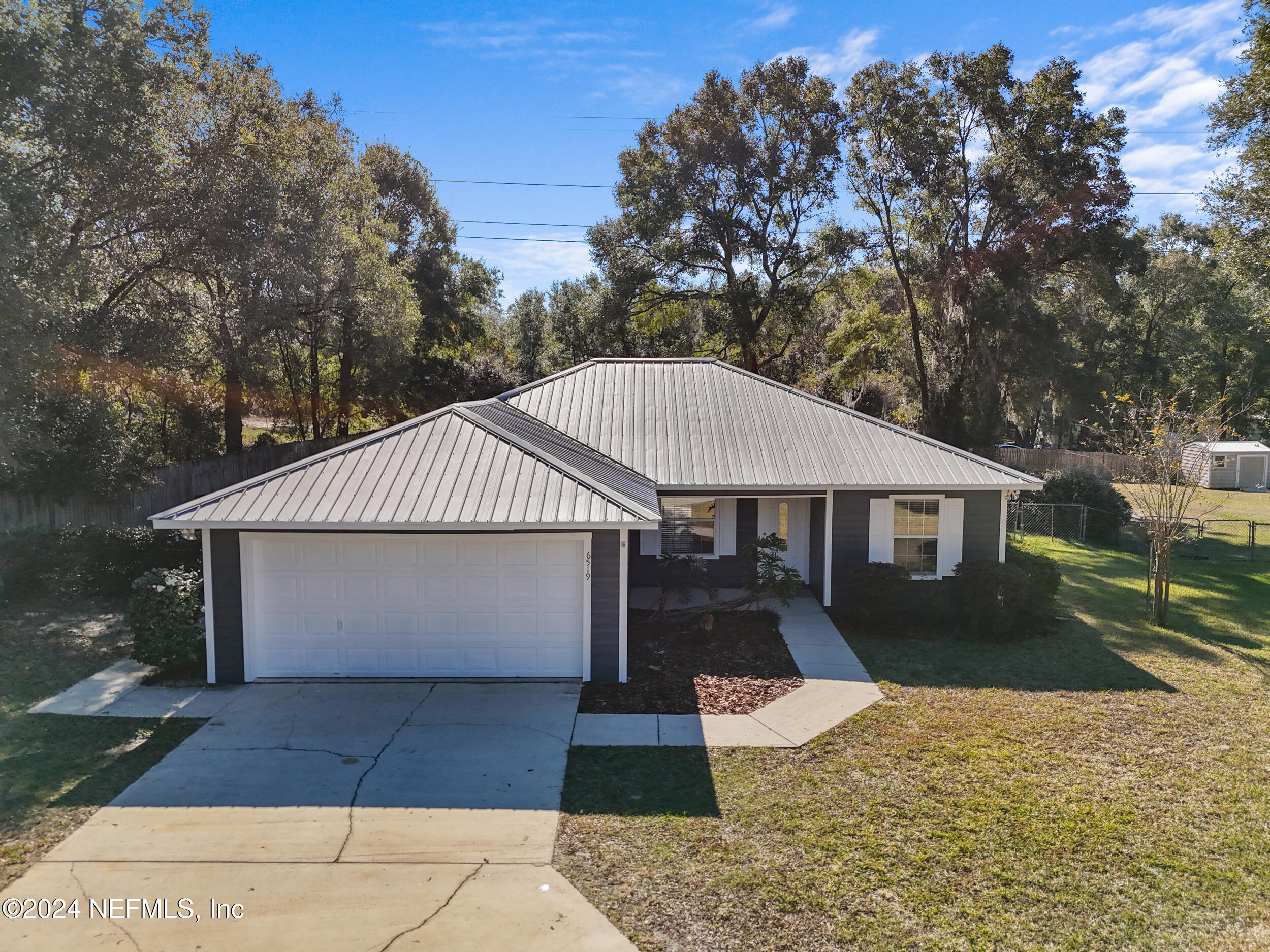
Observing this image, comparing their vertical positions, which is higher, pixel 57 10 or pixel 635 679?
pixel 57 10

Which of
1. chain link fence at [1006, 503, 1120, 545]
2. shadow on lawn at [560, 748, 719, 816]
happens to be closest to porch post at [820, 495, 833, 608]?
shadow on lawn at [560, 748, 719, 816]

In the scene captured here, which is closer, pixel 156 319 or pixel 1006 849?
pixel 1006 849

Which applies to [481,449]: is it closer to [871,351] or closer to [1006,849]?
[1006,849]

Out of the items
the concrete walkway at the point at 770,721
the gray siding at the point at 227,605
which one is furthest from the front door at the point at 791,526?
the gray siding at the point at 227,605

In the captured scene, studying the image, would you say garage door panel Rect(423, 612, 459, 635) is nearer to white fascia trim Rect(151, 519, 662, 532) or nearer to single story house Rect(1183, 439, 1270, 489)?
white fascia trim Rect(151, 519, 662, 532)

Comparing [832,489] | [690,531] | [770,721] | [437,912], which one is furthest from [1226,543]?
[437,912]

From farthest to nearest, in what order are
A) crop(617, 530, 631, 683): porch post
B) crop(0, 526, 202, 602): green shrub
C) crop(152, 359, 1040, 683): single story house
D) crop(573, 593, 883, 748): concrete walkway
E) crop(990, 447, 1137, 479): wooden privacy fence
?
crop(990, 447, 1137, 479): wooden privacy fence
crop(0, 526, 202, 602): green shrub
crop(617, 530, 631, 683): porch post
crop(152, 359, 1040, 683): single story house
crop(573, 593, 883, 748): concrete walkway

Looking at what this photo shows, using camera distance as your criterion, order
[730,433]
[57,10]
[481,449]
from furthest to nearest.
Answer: [730,433] → [57,10] → [481,449]

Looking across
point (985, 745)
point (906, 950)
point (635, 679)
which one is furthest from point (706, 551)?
point (906, 950)
